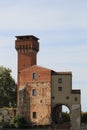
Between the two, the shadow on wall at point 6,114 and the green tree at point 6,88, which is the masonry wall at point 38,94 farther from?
the green tree at point 6,88

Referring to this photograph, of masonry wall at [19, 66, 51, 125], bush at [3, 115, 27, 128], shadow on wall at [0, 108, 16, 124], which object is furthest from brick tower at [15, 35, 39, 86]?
bush at [3, 115, 27, 128]

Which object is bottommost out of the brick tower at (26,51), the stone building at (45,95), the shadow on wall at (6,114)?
the shadow on wall at (6,114)

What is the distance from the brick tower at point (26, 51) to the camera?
256ft

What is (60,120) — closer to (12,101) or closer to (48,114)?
(48,114)

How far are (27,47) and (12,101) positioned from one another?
15286 millimetres

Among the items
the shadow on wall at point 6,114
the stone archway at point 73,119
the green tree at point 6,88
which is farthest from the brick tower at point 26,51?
the stone archway at point 73,119

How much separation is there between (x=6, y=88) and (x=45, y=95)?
17.7 m

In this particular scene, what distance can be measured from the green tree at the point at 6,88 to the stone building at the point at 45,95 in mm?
13173


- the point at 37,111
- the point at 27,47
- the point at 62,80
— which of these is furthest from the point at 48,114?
the point at 27,47

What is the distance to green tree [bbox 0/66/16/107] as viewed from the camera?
282ft

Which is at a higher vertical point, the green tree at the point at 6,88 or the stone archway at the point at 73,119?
the green tree at the point at 6,88

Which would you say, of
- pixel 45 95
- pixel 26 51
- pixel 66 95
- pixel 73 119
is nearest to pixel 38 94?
pixel 45 95

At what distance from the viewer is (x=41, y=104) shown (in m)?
70.8

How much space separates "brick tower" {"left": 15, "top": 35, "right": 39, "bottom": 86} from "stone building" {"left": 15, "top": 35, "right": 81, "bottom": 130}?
14.5 feet
